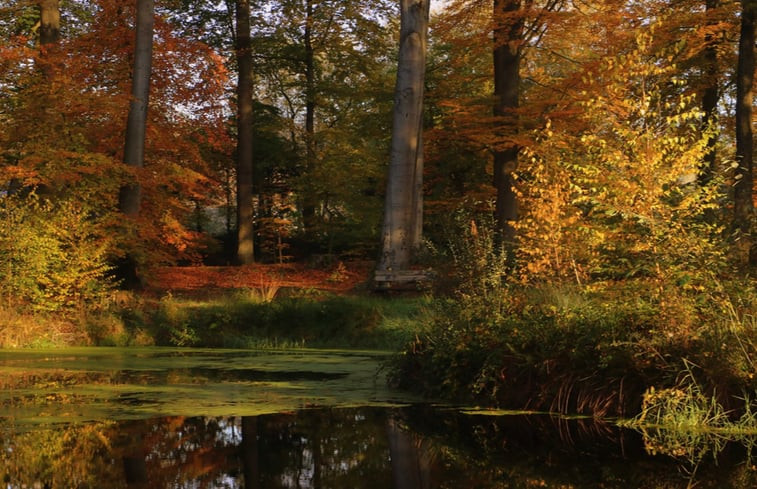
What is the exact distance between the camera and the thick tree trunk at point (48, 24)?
1975 cm

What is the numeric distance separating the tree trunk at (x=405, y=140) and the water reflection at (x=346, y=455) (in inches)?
396

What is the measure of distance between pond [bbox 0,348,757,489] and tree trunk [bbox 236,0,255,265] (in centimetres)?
1571

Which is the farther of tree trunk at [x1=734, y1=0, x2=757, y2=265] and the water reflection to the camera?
tree trunk at [x1=734, y1=0, x2=757, y2=265]

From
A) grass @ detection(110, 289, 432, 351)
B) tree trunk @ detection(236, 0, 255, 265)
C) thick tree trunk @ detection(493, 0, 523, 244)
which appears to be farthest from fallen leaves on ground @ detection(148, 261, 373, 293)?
grass @ detection(110, 289, 432, 351)

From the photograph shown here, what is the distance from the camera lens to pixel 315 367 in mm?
11570

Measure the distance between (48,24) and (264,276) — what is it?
314 inches

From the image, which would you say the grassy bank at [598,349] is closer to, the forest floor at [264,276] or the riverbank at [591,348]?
the riverbank at [591,348]

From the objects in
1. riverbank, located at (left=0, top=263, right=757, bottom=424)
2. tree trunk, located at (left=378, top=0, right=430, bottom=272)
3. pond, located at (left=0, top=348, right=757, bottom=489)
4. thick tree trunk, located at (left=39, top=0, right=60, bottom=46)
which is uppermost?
thick tree trunk, located at (left=39, top=0, right=60, bottom=46)

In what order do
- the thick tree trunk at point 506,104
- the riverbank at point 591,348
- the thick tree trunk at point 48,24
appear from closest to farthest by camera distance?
the riverbank at point 591,348 < the thick tree trunk at point 506,104 < the thick tree trunk at point 48,24

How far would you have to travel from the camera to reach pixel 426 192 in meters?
25.5

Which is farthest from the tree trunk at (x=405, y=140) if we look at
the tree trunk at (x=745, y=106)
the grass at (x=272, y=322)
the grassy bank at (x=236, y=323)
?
the tree trunk at (x=745, y=106)

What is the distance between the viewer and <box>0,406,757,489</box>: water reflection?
5.59m

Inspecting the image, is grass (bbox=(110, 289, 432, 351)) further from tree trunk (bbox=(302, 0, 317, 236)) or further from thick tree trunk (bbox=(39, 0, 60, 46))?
tree trunk (bbox=(302, 0, 317, 236))

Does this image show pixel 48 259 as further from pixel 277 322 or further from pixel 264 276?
pixel 264 276
